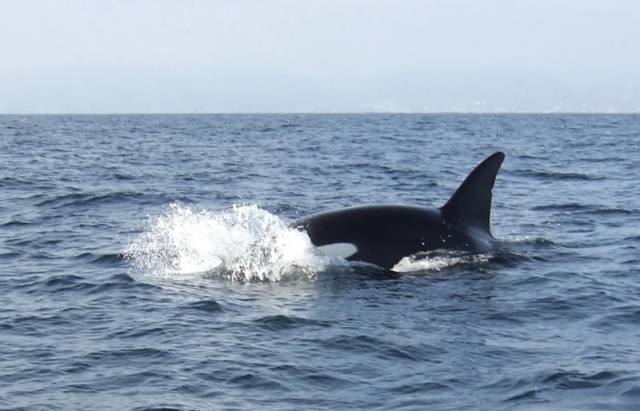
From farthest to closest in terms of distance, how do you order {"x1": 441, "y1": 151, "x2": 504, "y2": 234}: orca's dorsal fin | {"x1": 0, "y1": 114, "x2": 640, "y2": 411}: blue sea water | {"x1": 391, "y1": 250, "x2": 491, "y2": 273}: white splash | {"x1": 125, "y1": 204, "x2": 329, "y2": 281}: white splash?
1. {"x1": 441, "y1": 151, "x2": 504, "y2": 234}: orca's dorsal fin
2. {"x1": 391, "y1": 250, "x2": 491, "y2": 273}: white splash
3. {"x1": 125, "y1": 204, "x2": 329, "y2": 281}: white splash
4. {"x1": 0, "y1": 114, "x2": 640, "y2": 411}: blue sea water

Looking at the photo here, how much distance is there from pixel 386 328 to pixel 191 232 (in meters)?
5.14

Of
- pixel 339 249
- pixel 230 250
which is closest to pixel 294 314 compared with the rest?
pixel 339 249

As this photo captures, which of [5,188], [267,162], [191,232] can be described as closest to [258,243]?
[191,232]

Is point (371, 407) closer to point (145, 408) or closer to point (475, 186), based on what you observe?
point (145, 408)

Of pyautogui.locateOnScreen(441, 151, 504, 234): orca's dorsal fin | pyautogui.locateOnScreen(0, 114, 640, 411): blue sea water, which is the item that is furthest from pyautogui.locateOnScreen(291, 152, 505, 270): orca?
pyautogui.locateOnScreen(0, 114, 640, 411): blue sea water

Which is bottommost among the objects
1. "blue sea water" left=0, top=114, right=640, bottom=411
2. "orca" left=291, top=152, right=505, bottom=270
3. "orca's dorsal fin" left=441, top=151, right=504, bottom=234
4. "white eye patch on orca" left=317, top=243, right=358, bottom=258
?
"blue sea water" left=0, top=114, right=640, bottom=411

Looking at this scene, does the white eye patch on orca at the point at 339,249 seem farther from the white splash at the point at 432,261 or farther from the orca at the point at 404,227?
the white splash at the point at 432,261

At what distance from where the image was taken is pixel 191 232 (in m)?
14.0

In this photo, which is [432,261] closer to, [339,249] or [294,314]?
[339,249]

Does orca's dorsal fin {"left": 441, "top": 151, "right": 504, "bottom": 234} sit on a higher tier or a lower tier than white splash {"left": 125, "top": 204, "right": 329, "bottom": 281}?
higher

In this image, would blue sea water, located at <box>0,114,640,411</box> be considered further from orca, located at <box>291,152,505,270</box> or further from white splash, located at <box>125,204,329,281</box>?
orca, located at <box>291,152,505,270</box>

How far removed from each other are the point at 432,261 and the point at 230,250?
2.66m

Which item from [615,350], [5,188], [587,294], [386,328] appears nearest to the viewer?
[615,350]

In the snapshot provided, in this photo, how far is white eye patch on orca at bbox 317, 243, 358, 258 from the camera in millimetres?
12117
